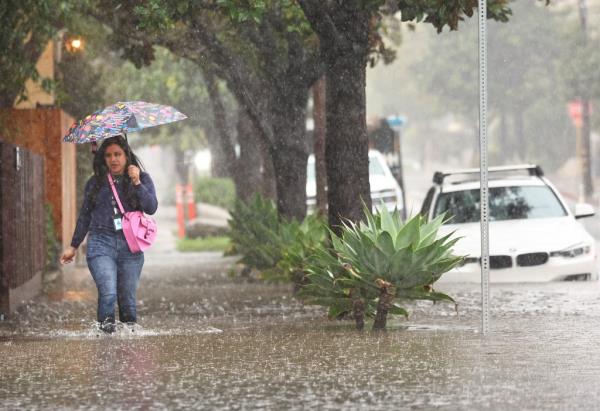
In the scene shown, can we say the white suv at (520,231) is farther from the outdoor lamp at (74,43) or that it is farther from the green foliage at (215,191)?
the green foliage at (215,191)

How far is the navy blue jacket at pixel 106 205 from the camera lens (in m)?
12.9

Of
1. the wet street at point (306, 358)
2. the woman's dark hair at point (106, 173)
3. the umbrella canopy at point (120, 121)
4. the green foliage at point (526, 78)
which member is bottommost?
the wet street at point (306, 358)

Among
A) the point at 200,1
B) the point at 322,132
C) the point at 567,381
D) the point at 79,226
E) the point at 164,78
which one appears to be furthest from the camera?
the point at 164,78

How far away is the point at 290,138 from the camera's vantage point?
2114 cm

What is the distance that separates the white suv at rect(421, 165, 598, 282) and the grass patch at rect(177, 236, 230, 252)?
14.7 m

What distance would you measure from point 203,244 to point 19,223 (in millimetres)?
19283

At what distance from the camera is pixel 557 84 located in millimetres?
86062

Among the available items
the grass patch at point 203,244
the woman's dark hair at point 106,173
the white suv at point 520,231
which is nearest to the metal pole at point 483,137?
the woman's dark hair at point 106,173

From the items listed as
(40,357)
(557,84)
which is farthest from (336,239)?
(557,84)

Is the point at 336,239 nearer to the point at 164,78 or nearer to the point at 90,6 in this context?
the point at 90,6

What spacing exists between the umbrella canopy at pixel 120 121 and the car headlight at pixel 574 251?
6606 millimetres

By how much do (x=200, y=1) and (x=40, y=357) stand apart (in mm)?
8127

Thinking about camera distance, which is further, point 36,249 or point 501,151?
point 501,151

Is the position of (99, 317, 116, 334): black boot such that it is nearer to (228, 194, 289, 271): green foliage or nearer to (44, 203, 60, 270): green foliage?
(228, 194, 289, 271): green foliage
